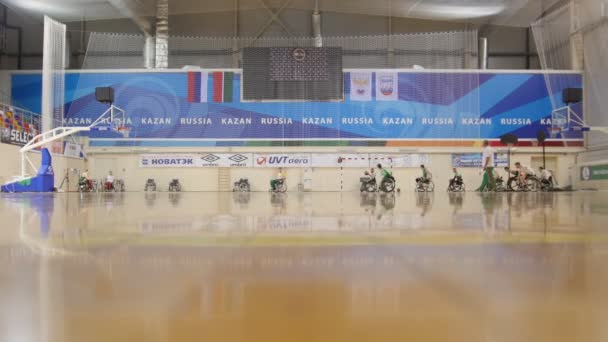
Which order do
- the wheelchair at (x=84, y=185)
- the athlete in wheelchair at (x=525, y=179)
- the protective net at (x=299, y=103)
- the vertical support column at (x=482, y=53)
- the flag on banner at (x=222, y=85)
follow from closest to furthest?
the athlete in wheelchair at (x=525, y=179) → the wheelchair at (x=84, y=185) → the protective net at (x=299, y=103) → the flag on banner at (x=222, y=85) → the vertical support column at (x=482, y=53)

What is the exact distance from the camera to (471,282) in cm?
91

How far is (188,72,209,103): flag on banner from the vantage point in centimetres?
1577

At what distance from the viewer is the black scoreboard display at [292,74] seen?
1528 centimetres

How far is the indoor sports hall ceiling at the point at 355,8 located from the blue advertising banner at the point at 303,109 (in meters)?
2.00

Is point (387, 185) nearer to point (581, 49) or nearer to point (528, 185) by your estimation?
point (528, 185)

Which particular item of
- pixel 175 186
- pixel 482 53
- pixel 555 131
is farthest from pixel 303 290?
pixel 482 53

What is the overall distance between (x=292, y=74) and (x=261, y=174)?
364 cm

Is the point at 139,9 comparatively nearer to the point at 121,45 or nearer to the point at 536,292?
the point at 121,45

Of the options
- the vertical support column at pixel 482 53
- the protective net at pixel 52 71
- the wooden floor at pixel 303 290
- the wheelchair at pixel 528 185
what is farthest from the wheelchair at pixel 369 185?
the wooden floor at pixel 303 290

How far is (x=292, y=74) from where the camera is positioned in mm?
15336

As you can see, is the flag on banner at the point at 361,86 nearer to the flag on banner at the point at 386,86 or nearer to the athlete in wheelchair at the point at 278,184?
the flag on banner at the point at 386,86

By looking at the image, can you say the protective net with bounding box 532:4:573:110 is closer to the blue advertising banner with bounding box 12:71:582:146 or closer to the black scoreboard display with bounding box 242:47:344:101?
the blue advertising banner with bounding box 12:71:582:146

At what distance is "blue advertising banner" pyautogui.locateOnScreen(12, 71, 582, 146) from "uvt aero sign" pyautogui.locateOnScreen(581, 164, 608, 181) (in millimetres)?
1442

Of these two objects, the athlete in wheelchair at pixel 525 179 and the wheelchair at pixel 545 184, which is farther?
the wheelchair at pixel 545 184
